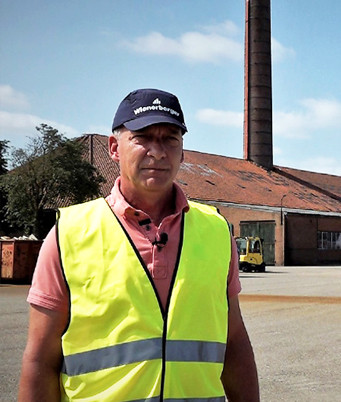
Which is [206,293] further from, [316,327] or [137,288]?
[316,327]

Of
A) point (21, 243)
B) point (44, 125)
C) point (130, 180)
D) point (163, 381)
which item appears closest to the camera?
point (163, 381)

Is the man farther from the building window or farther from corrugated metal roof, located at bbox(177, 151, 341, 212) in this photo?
the building window

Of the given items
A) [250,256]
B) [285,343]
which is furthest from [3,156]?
[285,343]

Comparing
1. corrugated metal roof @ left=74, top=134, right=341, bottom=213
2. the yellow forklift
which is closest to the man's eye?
the yellow forklift

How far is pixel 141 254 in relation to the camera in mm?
2002

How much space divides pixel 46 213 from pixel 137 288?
3654 centimetres

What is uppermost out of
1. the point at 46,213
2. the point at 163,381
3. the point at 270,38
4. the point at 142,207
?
the point at 270,38

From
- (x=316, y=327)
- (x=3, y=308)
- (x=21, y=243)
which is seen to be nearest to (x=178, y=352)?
(x=316, y=327)

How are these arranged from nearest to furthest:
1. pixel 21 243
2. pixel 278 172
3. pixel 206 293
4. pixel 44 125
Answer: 1. pixel 206 293
2. pixel 21 243
3. pixel 44 125
4. pixel 278 172

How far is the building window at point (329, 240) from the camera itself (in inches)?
1785

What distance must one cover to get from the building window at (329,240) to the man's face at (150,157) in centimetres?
4431

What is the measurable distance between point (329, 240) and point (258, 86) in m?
15.3

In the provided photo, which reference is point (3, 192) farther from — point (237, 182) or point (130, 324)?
point (130, 324)

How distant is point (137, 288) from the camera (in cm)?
192
